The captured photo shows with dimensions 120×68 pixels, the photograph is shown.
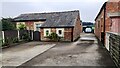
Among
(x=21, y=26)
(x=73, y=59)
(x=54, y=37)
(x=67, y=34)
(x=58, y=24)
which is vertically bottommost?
(x=73, y=59)

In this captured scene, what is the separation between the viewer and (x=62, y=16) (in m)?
25.6

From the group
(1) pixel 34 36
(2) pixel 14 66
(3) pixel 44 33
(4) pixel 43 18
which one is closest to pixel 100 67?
(2) pixel 14 66

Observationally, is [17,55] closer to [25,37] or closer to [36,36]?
[25,37]

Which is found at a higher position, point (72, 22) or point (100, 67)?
point (72, 22)

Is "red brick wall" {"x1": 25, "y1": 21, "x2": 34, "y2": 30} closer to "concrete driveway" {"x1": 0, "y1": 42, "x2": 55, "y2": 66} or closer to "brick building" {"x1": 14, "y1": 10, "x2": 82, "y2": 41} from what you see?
"brick building" {"x1": 14, "y1": 10, "x2": 82, "y2": 41}

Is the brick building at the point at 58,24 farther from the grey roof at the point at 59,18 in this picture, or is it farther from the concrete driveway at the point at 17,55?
the concrete driveway at the point at 17,55

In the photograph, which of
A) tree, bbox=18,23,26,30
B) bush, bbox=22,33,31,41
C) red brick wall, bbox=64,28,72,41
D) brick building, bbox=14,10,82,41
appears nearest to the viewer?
bush, bbox=22,33,31,41

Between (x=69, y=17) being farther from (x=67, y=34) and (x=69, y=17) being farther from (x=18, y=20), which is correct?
(x=18, y=20)

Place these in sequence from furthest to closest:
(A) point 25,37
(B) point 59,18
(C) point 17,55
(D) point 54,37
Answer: (B) point 59,18 → (D) point 54,37 → (A) point 25,37 → (C) point 17,55

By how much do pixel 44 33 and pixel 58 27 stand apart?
224 centimetres

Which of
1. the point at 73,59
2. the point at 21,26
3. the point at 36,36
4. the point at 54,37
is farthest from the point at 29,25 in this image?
the point at 73,59

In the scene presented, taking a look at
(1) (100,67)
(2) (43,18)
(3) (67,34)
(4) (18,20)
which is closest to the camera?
(1) (100,67)


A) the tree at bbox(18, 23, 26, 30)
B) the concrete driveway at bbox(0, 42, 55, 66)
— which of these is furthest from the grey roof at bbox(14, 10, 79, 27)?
the concrete driveway at bbox(0, 42, 55, 66)

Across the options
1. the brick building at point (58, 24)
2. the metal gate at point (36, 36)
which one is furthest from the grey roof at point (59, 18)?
the metal gate at point (36, 36)
